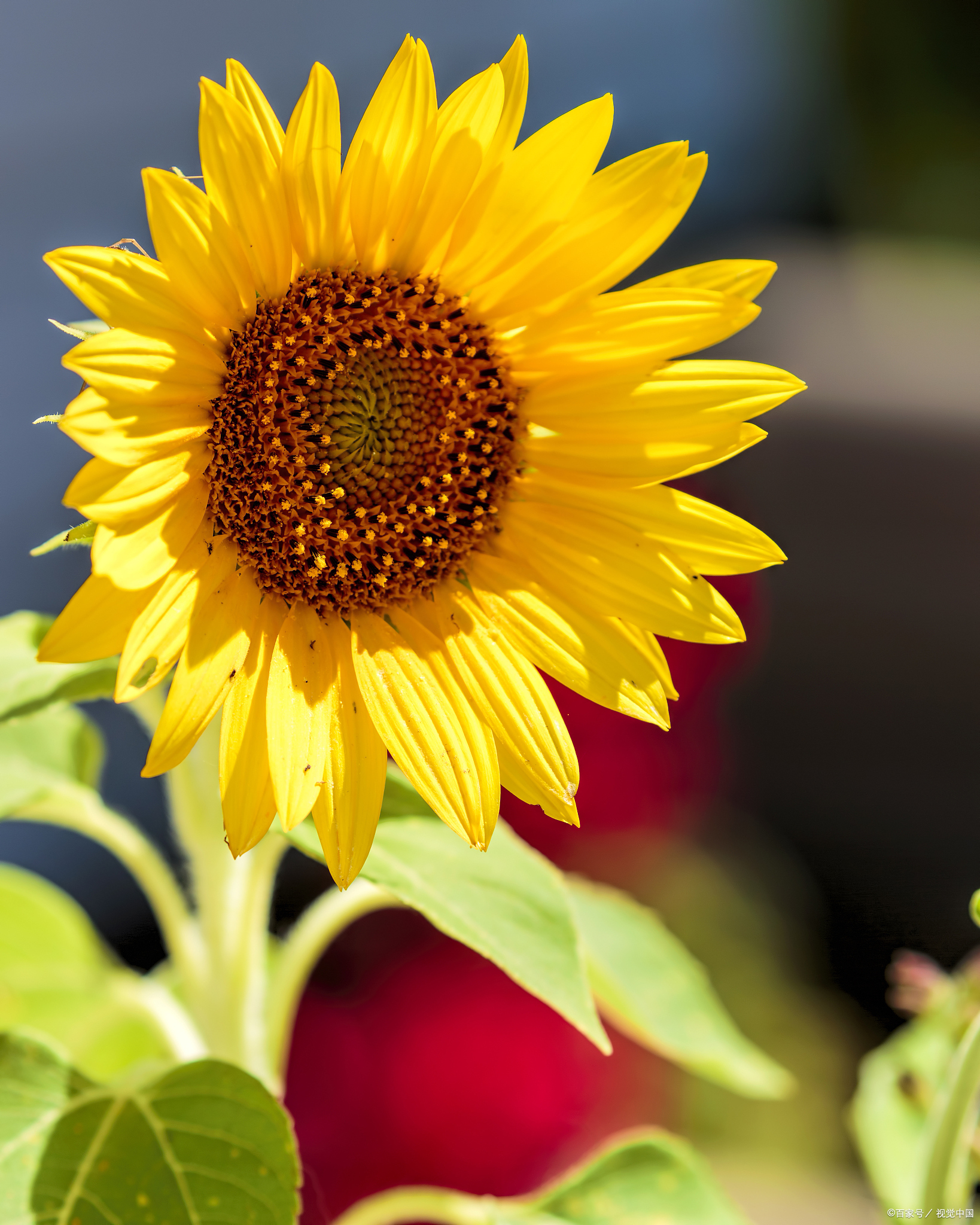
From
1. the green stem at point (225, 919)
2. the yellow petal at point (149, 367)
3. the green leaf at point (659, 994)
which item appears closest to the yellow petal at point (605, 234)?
the yellow petal at point (149, 367)

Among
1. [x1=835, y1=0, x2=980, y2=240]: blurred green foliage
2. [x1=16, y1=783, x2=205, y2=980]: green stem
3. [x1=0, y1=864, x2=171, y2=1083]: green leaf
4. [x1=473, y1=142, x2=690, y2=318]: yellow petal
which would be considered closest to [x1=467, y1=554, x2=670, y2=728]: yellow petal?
[x1=473, y1=142, x2=690, y2=318]: yellow petal

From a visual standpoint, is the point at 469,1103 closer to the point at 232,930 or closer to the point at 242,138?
the point at 232,930

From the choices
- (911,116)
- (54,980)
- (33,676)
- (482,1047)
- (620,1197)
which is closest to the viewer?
(33,676)

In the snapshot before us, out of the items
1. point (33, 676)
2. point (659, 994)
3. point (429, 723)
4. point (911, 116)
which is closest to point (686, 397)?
point (429, 723)

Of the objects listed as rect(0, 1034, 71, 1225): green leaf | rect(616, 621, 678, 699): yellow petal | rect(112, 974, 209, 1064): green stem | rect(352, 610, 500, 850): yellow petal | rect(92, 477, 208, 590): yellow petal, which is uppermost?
rect(92, 477, 208, 590): yellow petal

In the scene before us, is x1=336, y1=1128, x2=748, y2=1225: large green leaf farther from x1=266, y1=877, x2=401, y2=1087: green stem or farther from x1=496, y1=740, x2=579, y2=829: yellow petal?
x1=496, y1=740, x2=579, y2=829: yellow petal

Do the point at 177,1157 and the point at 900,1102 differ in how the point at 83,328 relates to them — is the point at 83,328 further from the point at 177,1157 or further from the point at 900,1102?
the point at 900,1102
